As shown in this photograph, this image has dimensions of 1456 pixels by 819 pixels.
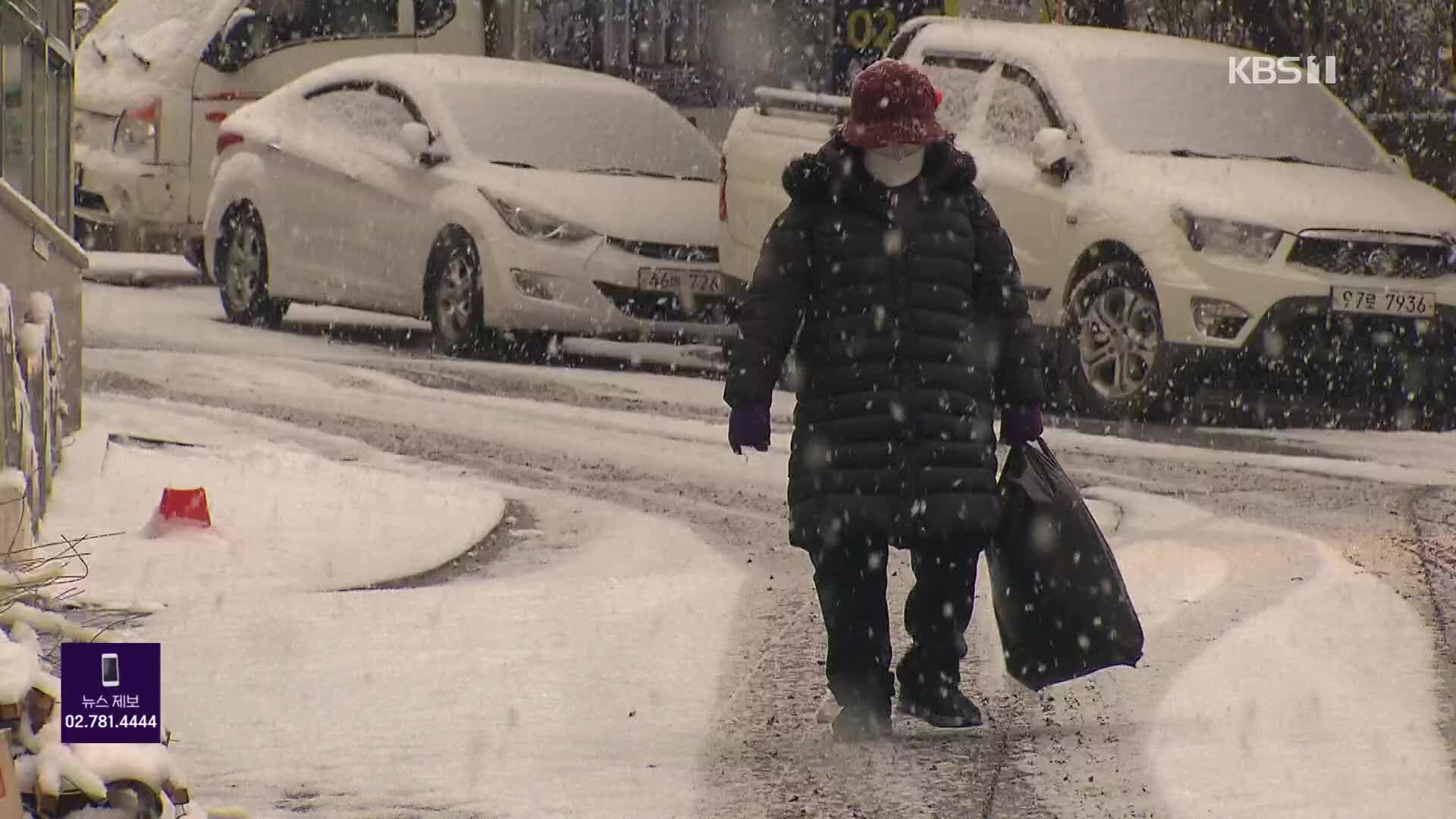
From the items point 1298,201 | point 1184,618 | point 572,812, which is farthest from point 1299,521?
point 572,812

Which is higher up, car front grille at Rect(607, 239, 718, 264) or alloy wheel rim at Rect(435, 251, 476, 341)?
car front grille at Rect(607, 239, 718, 264)

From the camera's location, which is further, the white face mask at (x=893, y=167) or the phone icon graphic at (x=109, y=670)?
the white face mask at (x=893, y=167)

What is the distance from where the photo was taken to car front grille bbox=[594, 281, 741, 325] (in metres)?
13.7

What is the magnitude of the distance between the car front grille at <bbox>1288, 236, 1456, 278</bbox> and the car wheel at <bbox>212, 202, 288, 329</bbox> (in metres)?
6.25

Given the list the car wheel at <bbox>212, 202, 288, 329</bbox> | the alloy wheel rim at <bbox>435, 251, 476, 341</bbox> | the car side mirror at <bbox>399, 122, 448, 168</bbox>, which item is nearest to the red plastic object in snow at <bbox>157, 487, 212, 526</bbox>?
the alloy wheel rim at <bbox>435, 251, 476, 341</bbox>

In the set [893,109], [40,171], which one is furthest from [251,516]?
[893,109]

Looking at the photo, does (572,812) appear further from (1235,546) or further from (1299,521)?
(1299,521)

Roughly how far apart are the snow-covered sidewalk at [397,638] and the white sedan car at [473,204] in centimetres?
379

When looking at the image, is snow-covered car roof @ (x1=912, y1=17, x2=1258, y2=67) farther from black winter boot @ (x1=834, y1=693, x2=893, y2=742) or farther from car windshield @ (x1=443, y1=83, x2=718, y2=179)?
black winter boot @ (x1=834, y1=693, x2=893, y2=742)

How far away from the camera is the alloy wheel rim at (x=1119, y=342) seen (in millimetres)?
11922

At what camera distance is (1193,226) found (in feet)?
38.8

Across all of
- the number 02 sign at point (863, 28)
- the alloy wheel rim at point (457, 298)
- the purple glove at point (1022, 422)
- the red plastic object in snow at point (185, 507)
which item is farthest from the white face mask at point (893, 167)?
the number 02 sign at point (863, 28)

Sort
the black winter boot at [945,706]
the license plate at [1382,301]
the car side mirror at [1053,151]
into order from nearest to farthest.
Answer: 1. the black winter boot at [945,706]
2. the license plate at [1382,301]
3. the car side mirror at [1053,151]

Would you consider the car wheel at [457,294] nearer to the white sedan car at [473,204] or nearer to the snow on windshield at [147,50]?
the white sedan car at [473,204]
